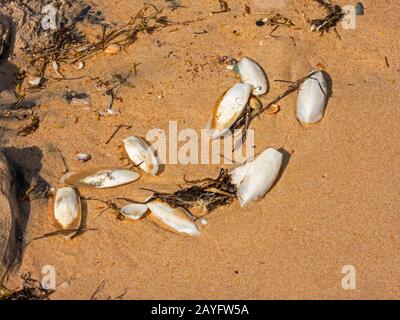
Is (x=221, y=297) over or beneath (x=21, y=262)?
beneath

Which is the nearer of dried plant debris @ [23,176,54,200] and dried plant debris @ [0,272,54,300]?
dried plant debris @ [0,272,54,300]

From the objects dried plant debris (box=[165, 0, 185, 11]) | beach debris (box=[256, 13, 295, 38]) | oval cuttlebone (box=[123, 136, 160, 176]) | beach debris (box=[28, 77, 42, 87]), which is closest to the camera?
oval cuttlebone (box=[123, 136, 160, 176])

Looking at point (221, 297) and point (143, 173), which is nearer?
point (221, 297)

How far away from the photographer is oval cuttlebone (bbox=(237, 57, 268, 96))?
2666 mm

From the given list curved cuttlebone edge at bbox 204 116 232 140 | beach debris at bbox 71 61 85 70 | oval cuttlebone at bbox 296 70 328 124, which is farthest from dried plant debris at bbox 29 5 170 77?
oval cuttlebone at bbox 296 70 328 124

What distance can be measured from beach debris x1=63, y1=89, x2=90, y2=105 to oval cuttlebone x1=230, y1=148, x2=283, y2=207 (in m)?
0.80

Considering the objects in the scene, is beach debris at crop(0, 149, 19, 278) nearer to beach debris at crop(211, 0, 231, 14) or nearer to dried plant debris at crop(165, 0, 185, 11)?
dried plant debris at crop(165, 0, 185, 11)

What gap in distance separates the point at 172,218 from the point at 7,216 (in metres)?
0.67

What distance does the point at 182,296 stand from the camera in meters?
2.29

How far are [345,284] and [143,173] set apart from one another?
978 mm

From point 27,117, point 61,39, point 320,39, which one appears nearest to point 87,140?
point 27,117

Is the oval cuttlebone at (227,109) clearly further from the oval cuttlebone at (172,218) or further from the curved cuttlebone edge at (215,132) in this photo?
the oval cuttlebone at (172,218)

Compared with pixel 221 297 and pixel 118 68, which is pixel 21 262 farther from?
pixel 118 68

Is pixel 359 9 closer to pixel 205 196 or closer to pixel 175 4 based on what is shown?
pixel 175 4
